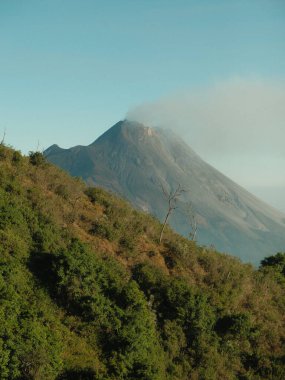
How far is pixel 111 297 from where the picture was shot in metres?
25.7

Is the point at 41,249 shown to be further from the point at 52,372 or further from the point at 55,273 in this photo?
the point at 52,372

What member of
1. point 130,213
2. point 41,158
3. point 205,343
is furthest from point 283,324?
point 41,158

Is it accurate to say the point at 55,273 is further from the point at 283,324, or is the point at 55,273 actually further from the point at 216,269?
the point at 283,324

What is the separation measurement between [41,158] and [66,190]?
4.12 m

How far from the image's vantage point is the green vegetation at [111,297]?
21062mm

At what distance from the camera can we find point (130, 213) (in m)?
36.2

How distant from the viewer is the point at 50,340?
2050 centimetres

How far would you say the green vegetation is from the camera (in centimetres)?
2106

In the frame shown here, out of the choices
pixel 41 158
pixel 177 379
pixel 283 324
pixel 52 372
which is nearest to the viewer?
pixel 52 372

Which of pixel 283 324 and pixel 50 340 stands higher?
pixel 283 324

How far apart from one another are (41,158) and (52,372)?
65.4ft

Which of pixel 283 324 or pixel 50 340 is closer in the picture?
pixel 50 340

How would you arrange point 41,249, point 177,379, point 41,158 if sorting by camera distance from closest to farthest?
point 177,379 < point 41,249 < point 41,158

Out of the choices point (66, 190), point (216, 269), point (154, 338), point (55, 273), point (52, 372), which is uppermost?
point (66, 190)
